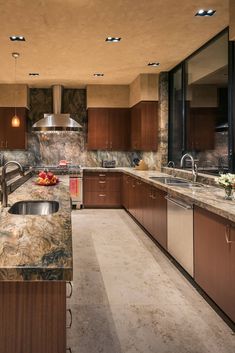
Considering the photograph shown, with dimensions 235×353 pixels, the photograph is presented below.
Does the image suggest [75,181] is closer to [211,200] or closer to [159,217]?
[159,217]

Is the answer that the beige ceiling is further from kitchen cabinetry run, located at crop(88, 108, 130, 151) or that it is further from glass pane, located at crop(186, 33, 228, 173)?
kitchen cabinetry run, located at crop(88, 108, 130, 151)

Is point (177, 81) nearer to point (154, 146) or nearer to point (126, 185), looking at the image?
point (154, 146)

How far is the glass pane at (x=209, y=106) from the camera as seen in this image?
469 centimetres

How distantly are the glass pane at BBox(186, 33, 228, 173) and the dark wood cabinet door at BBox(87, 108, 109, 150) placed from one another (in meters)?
2.59

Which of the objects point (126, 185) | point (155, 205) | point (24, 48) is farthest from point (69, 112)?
point (155, 205)

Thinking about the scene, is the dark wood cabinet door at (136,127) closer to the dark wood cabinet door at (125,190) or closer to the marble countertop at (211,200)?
the dark wood cabinet door at (125,190)

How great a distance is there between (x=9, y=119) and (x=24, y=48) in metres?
2.99

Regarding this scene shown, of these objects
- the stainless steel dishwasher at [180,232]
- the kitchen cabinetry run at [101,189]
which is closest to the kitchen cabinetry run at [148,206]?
the stainless steel dishwasher at [180,232]

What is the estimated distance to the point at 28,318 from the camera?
1.41 m

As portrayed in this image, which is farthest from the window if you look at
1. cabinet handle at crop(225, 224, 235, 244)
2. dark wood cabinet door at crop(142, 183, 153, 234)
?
cabinet handle at crop(225, 224, 235, 244)

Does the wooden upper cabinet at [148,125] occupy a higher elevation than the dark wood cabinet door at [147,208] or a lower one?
higher

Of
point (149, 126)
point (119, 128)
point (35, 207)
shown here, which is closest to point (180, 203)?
point (35, 207)

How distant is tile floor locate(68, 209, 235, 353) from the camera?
2.42 m

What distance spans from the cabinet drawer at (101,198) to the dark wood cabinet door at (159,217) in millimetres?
2967
